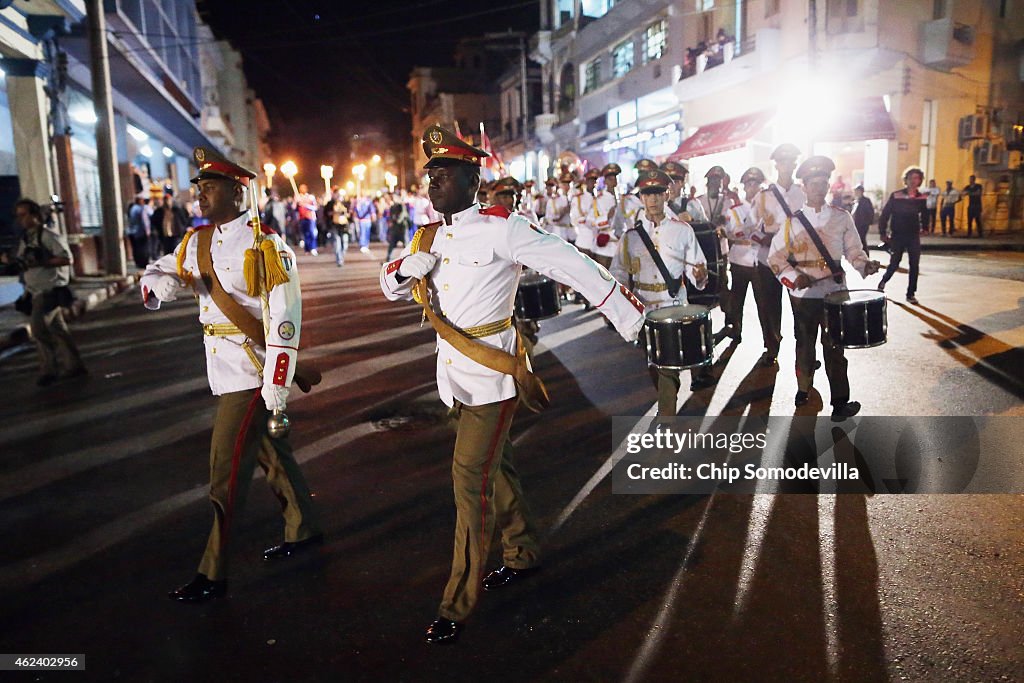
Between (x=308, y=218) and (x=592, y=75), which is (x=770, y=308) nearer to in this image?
(x=308, y=218)

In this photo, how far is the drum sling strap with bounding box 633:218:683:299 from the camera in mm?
6312

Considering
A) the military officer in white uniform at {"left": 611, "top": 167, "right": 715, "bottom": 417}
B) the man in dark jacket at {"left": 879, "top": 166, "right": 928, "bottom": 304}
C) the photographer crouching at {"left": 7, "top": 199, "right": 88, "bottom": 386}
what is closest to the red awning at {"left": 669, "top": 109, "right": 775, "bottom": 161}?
the man in dark jacket at {"left": 879, "top": 166, "right": 928, "bottom": 304}

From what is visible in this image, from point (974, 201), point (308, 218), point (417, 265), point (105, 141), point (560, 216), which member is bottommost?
point (417, 265)

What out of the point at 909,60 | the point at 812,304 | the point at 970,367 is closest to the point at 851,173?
the point at 909,60

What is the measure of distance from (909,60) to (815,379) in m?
18.9

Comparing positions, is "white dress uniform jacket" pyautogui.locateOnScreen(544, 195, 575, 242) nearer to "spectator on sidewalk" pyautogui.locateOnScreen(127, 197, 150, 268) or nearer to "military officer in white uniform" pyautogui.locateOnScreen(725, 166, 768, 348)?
"military officer in white uniform" pyautogui.locateOnScreen(725, 166, 768, 348)

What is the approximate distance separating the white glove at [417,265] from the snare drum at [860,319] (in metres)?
3.76

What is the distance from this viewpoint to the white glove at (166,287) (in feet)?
12.5

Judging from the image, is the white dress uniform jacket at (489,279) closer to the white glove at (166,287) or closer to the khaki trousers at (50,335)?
the white glove at (166,287)

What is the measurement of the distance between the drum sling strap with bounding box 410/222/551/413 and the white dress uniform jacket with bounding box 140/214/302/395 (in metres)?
0.67

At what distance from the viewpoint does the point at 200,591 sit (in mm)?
3840

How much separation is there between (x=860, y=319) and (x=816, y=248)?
83cm

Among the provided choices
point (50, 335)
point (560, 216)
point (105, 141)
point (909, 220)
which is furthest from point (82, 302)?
point (909, 220)

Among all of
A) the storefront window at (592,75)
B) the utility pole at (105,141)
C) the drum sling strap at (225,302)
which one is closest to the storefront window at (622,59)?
the storefront window at (592,75)
